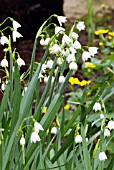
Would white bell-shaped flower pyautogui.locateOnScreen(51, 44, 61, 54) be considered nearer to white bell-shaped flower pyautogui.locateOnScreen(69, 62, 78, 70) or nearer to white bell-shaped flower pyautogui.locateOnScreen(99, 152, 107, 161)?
white bell-shaped flower pyautogui.locateOnScreen(69, 62, 78, 70)

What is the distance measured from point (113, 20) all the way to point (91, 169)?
4.01 meters

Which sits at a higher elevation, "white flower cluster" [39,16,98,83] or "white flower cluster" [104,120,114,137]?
"white flower cluster" [39,16,98,83]

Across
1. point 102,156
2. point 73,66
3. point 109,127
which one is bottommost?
point 102,156

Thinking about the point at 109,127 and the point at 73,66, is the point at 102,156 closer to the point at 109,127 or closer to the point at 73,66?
the point at 109,127

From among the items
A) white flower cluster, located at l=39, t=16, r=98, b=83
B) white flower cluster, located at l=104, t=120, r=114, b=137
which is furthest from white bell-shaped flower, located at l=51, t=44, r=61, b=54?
white flower cluster, located at l=104, t=120, r=114, b=137

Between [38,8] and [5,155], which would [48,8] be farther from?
[5,155]

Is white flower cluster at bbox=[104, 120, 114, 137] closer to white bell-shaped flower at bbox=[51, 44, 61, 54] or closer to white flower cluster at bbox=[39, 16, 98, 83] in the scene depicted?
white flower cluster at bbox=[39, 16, 98, 83]

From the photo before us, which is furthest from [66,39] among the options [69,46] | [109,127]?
[109,127]

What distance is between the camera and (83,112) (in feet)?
7.04

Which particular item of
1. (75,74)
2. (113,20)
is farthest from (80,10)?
(75,74)

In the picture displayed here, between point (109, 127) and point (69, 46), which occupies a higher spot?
point (69, 46)

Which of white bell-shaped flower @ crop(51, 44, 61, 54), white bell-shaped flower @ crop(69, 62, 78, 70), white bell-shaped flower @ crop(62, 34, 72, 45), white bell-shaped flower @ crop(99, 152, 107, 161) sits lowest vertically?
white bell-shaped flower @ crop(99, 152, 107, 161)

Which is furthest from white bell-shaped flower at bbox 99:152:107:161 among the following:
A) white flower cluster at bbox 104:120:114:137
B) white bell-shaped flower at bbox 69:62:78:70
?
white bell-shaped flower at bbox 69:62:78:70

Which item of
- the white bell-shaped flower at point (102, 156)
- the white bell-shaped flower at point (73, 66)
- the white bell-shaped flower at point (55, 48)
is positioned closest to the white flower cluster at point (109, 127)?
the white bell-shaped flower at point (102, 156)
